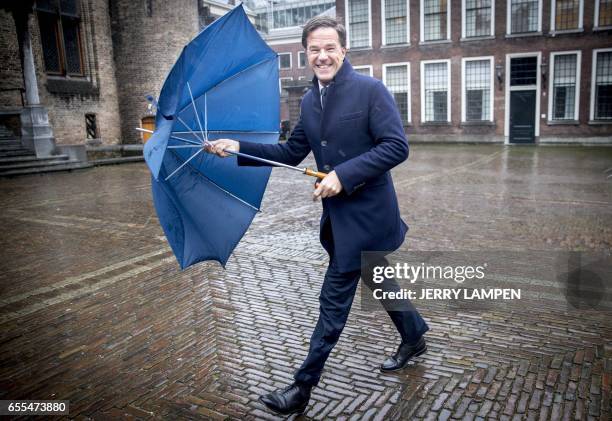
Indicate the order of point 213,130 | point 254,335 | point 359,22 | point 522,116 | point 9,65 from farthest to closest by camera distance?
point 359,22, point 522,116, point 9,65, point 254,335, point 213,130

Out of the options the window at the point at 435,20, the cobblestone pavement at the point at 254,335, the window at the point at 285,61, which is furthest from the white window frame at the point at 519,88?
the window at the point at 285,61

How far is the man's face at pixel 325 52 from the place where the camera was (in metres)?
2.60

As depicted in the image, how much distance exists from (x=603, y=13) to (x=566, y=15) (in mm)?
1404

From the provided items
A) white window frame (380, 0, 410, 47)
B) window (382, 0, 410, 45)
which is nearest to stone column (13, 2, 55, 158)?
white window frame (380, 0, 410, 47)

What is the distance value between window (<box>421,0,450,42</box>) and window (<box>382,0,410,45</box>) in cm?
86

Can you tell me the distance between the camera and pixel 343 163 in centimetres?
258

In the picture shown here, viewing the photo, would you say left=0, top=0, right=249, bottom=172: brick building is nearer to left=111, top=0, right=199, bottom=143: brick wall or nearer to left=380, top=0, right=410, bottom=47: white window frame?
left=111, top=0, right=199, bottom=143: brick wall

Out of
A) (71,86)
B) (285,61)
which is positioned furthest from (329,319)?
(285,61)

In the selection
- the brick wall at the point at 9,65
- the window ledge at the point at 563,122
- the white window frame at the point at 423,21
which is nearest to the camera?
the brick wall at the point at 9,65

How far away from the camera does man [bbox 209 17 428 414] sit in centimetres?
258

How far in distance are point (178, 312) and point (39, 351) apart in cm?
107

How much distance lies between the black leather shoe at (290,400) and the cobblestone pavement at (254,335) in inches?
2.9

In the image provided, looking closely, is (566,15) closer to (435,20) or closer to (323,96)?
(435,20)

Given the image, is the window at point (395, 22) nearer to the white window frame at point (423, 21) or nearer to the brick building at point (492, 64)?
the brick building at point (492, 64)
